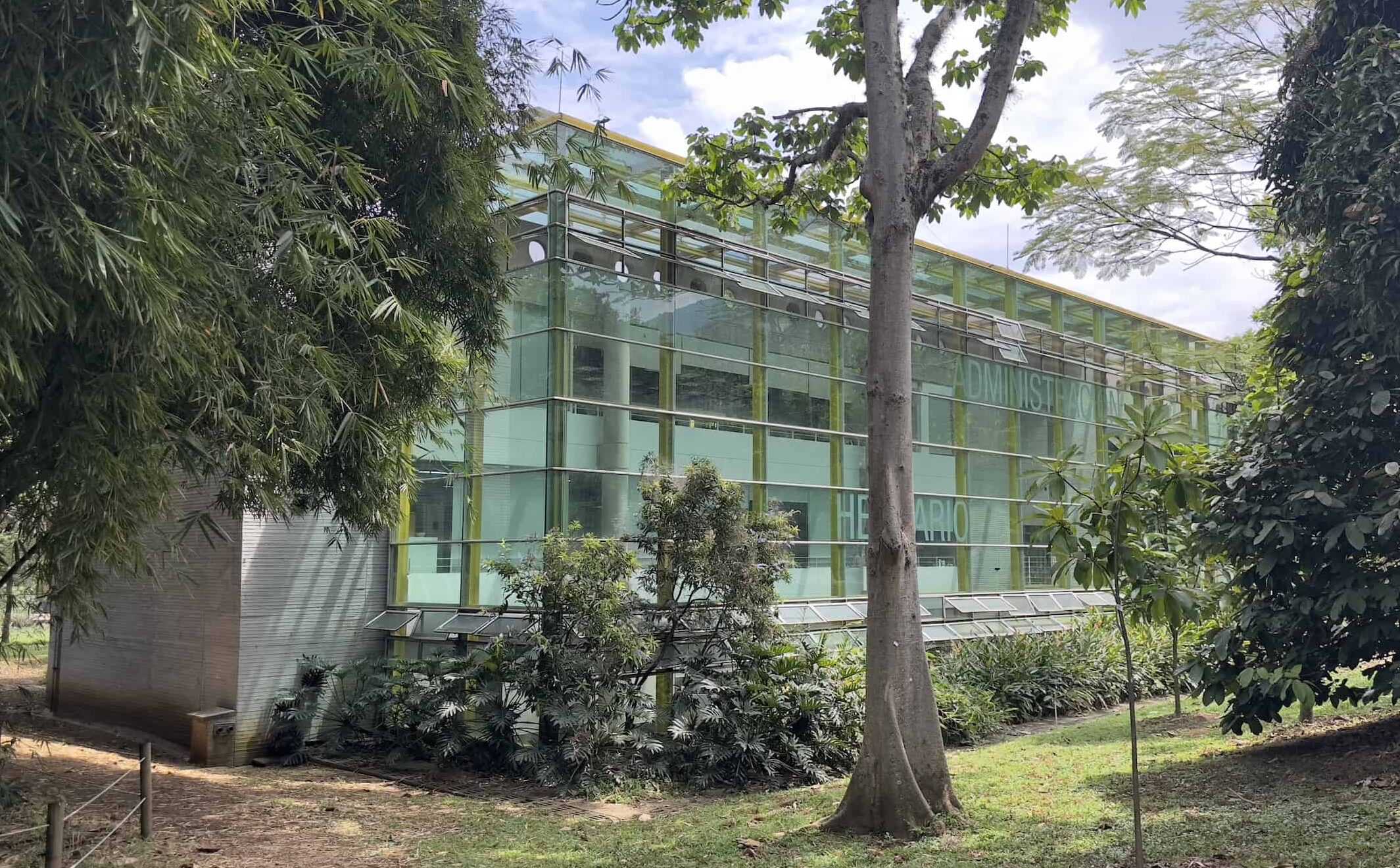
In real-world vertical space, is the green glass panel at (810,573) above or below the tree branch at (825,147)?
below

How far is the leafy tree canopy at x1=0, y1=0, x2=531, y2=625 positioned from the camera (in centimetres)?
519

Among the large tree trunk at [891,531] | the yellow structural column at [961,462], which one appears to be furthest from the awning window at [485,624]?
the yellow structural column at [961,462]

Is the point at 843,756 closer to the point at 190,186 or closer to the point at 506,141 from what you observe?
the point at 506,141

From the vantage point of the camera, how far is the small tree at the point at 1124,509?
624 centimetres

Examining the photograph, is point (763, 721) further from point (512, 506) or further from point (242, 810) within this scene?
point (242, 810)

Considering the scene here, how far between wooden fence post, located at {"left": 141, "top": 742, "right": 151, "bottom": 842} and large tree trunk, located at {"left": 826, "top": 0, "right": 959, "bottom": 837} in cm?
536

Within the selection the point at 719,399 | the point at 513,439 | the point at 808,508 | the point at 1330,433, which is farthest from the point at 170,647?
the point at 1330,433

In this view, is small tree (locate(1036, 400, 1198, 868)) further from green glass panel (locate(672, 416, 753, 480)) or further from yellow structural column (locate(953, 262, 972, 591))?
yellow structural column (locate(953, 262, 972, 591))

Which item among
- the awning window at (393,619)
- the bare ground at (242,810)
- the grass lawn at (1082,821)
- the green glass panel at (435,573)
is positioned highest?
the green glass panel at (435,573)

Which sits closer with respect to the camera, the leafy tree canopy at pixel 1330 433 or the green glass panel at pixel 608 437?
the leafy tree canopy at pixel 1330 433

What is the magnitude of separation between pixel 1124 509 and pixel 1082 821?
292cm

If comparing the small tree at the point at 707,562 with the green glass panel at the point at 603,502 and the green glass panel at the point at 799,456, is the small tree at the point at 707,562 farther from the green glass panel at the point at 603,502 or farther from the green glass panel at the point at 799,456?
the green glass panel at the point at 799,456

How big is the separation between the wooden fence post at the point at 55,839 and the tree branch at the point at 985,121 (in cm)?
753

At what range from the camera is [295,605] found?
13469 millimetres
